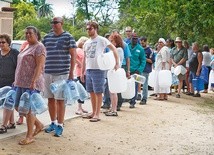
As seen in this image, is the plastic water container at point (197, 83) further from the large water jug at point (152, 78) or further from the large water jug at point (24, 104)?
the large water jug at point (24, 104)

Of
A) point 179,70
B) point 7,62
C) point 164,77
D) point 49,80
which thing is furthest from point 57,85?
point 179,70

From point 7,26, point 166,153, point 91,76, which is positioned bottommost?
point 166,153

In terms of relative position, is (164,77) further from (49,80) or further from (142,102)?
(49,80)

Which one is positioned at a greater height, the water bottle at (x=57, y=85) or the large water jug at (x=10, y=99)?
the water bottle at (x=57, y=85)

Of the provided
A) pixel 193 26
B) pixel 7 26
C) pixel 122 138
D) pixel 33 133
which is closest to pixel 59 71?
pixel 33 133

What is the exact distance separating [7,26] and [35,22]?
130 feet

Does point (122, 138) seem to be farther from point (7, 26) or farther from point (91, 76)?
point (7, 26)

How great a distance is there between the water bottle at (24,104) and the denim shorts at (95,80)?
234 cm

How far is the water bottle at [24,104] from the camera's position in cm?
698

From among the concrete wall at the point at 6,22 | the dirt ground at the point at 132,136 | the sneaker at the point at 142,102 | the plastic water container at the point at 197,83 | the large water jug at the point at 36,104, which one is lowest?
the dirt ground at the point at 132,136

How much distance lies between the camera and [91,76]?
926 cm

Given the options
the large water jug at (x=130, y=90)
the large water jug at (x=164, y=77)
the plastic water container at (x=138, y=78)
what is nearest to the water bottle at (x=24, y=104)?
the large water jug at (x=130, y=90)

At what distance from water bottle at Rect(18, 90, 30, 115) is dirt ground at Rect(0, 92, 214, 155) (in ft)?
1.68

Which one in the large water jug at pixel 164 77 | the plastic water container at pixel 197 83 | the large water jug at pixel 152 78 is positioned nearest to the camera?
the large water jug at pixel 164 77
